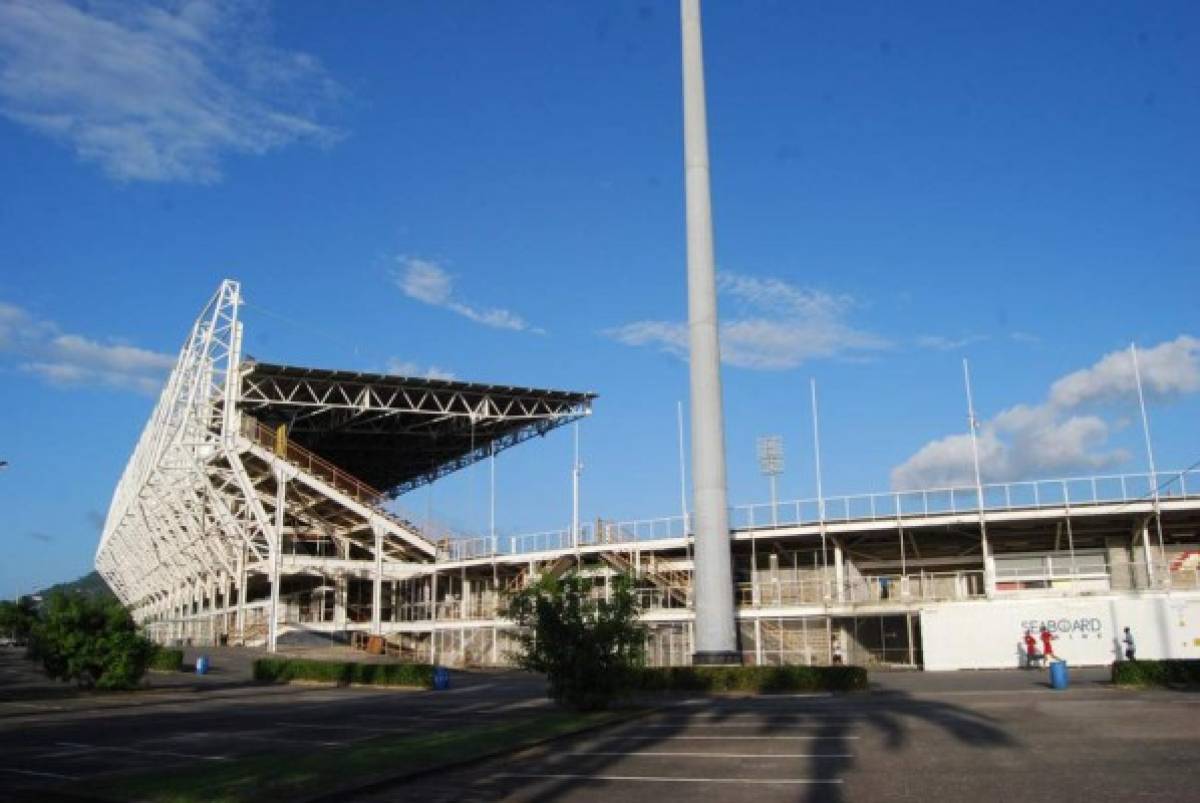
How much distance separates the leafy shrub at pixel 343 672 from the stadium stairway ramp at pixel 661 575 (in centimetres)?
1668

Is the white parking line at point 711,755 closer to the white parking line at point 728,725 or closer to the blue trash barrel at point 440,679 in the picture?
the white parking line at point 728,725

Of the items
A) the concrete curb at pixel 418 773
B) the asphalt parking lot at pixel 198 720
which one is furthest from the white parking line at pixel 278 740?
the concrete curb at pixel 418 773

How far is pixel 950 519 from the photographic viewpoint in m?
46.2

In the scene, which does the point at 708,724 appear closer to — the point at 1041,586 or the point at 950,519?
the point at 950,519

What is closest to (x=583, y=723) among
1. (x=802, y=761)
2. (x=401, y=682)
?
(x=802, y=761)

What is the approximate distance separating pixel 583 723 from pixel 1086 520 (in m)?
33.6

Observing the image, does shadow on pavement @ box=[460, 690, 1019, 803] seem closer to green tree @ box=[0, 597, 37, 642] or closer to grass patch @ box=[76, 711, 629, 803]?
grass patch @ box=[76, 711, 629, 803]

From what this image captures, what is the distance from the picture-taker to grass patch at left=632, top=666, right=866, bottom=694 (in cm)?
2961

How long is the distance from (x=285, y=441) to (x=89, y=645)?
30.2 meters

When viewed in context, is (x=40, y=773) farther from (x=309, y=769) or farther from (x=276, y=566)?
(x=276, y=566)

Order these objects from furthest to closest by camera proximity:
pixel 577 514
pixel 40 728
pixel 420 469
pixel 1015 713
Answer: pixel 420 469
pixel 577 514
pixel 40 728
pixel 1015 713

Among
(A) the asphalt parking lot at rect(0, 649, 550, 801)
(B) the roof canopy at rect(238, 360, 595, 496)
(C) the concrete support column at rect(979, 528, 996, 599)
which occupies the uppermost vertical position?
(B) the roof canopy at rect(238, 360, 595, 496)

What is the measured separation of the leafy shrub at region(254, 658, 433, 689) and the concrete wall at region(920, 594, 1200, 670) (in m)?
20.7

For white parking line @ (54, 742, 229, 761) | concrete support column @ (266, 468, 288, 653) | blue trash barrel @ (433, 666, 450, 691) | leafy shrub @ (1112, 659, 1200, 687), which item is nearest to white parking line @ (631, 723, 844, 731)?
white parking line @ (54, 742, 229, 761)
